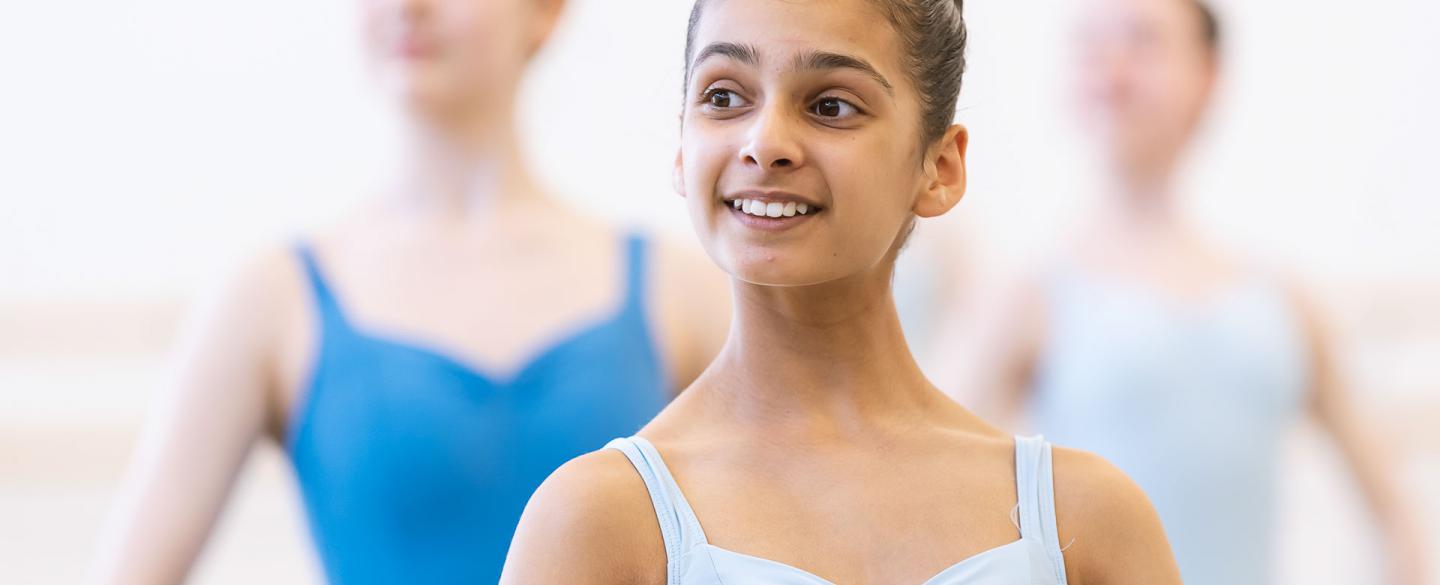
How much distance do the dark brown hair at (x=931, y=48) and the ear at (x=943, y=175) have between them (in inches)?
0.4

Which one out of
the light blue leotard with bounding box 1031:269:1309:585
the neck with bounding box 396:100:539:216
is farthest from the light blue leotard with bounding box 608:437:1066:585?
the light blue leotard with bounding box 1031:269:1309:585

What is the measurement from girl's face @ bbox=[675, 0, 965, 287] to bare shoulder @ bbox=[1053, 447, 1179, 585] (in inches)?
8.2

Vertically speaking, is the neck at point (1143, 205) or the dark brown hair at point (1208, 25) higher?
the dark brown hair at point (1208, 25)

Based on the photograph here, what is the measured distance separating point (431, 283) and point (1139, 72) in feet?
3.91

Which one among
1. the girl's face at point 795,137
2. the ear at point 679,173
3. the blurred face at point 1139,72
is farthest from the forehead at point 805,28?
the blurred face at point 1139,72

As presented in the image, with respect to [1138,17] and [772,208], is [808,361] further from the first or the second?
[1138,17]

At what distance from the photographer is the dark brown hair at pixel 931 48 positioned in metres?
1.21

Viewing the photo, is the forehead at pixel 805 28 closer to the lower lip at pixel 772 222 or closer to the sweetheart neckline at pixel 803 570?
the lower lip at pixel 772 222

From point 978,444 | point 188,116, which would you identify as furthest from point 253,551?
point 978,444

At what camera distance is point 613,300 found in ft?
6.10

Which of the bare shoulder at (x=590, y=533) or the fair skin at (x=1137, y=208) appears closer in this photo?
the bare shoulder at (x=590, y=533)

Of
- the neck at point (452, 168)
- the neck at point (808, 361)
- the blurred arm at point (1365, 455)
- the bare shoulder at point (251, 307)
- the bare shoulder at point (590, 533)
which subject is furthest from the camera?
the blurred arm at point (1365, 455)

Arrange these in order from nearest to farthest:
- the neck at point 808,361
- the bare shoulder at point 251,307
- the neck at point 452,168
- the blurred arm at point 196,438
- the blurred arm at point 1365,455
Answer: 1. the neck at point 808,361
2. the blurred arm at point 196,438
3. the bare shoulder at point 251,307
4. the neck at point 452,168
5. the blurred arm at point 1365,455

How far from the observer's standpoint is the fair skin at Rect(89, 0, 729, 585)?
68.6 inches
